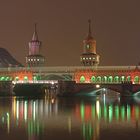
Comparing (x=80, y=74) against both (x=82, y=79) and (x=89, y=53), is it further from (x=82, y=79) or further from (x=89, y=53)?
(x=89, y=53)

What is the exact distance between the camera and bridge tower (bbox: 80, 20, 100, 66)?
107 metres

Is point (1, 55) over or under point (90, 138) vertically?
over

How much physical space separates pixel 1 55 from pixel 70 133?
353ft

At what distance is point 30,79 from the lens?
98.8m

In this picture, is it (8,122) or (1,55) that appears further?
(1,55)

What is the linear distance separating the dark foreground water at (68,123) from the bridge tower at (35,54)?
176ft

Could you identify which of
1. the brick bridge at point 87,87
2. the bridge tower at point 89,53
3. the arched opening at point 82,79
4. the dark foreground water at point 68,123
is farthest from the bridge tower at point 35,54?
the dark foreground water at point 68,123

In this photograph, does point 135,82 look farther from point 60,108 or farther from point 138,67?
point 60,108

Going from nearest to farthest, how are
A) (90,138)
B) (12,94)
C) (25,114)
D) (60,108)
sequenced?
(90,138) → (25,114) → (60,108) → (12,94)

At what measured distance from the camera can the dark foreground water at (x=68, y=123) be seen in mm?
38094

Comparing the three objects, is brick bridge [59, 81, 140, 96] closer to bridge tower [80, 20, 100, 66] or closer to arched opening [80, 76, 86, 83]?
arched opening [80, 76, 86, 83]

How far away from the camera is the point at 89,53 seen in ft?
354

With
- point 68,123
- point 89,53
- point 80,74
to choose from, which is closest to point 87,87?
point 80,74

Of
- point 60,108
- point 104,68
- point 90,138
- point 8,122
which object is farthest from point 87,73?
point 90,138
